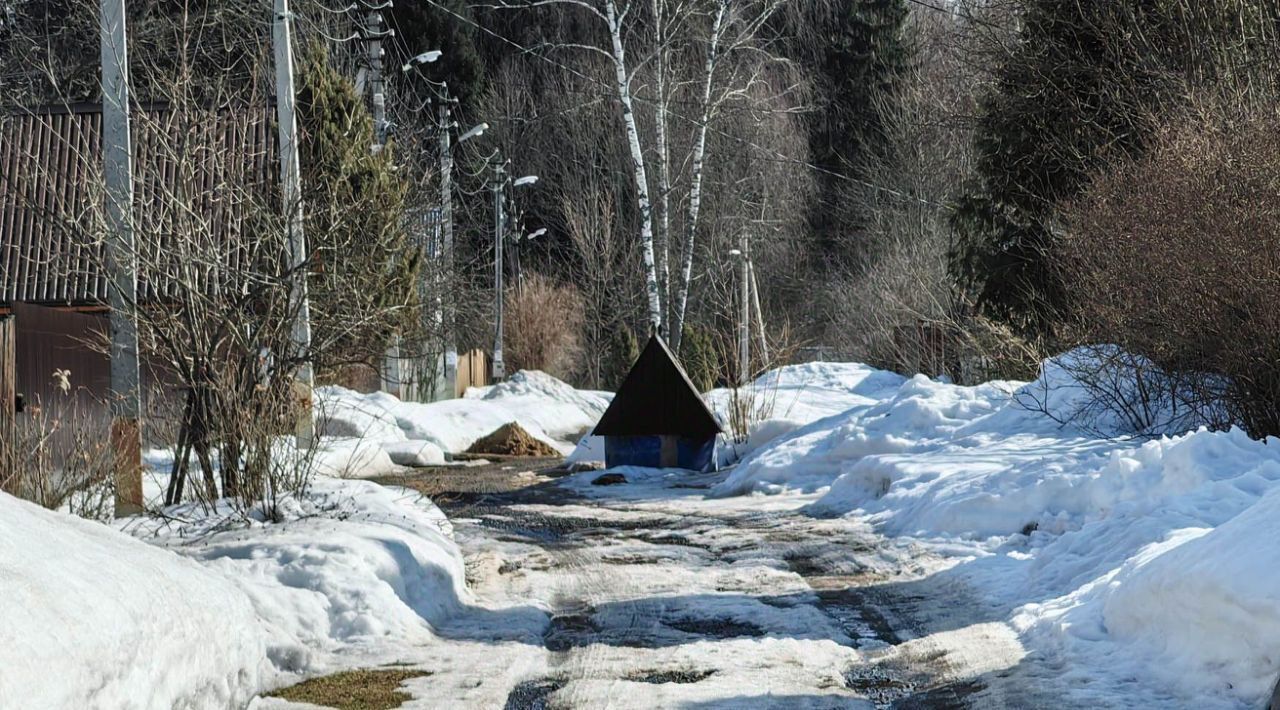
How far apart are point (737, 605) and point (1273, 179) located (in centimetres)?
552

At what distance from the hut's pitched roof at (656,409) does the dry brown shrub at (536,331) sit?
28755 millimetres

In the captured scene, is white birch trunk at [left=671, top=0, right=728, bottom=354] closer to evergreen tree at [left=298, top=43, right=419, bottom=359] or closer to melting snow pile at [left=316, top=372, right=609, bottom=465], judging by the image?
melting snow pile at [left=316, top=372, right=609, bottom=465]

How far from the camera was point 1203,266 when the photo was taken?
11.1 m

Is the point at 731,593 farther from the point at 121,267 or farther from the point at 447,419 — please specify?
the point at 447,419

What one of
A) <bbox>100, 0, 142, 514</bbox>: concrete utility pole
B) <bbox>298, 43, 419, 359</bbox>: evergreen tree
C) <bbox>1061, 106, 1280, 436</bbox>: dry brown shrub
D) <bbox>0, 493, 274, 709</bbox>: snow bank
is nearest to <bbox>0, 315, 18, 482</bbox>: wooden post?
<bbox>100, 0, 142, 514</bbox>: concrete utility pole

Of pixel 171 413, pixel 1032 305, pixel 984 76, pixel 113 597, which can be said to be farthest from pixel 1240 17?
pixel 113 597

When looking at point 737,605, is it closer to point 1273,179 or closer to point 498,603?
point 498,603

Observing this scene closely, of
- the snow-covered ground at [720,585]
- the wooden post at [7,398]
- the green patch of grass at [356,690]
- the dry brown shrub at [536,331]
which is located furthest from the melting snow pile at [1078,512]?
the dry brown shrub at [536,331]

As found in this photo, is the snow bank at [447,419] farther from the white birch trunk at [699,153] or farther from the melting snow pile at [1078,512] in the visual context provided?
the melting snow pile at [1078,512]

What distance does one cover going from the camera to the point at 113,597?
16.6ft

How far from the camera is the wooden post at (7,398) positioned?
8703 mm

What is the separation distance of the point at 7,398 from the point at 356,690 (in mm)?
4680

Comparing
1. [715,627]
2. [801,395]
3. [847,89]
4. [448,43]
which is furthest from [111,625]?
[847,89]

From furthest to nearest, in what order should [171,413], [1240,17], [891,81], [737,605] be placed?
1. [891,81]
2. [1240,17]
3. [171,413]
4. [737,605]
